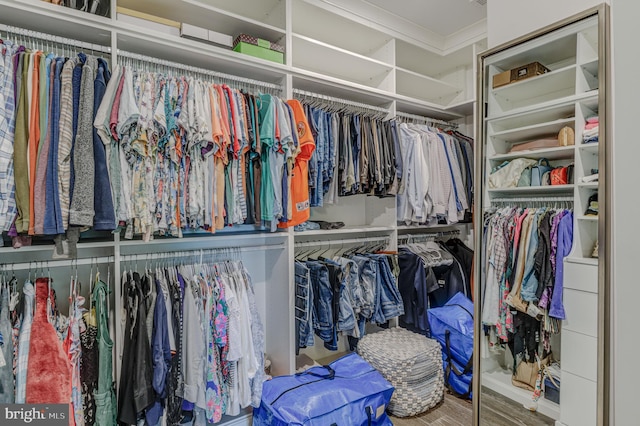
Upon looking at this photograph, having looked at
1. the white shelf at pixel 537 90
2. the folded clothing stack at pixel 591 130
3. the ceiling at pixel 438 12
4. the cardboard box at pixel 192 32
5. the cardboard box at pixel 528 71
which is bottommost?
the folded clothing stack at pixel 591 130

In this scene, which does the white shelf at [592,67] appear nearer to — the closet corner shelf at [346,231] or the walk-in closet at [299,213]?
the walk-in closet at [299,213]

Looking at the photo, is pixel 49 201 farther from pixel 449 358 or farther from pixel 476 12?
pixel 476 12

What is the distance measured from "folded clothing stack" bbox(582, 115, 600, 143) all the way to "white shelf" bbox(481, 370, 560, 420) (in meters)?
0.75

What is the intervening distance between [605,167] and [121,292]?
1.89 m

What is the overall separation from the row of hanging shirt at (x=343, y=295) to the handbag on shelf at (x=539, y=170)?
1400 millimetres

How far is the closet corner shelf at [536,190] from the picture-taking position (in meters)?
0.98

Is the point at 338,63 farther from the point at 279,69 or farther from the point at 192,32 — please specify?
the point at 192,32

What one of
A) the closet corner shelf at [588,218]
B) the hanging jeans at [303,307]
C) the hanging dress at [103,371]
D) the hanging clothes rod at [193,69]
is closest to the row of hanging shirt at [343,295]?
the hanging jeans at [303,307]

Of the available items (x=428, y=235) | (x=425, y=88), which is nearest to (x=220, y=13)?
(x=425, y=88)

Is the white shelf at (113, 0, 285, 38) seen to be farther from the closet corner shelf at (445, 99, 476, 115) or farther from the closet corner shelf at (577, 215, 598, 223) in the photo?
the closet corner shelf at (577, 215, 598, 223)

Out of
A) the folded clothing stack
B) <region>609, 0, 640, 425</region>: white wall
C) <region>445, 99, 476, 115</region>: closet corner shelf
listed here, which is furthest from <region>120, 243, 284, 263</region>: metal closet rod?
<region>445, 99, 476, 115</region>: closet corner shelf

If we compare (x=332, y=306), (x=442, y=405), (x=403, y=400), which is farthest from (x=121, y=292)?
(x=442, y=405)

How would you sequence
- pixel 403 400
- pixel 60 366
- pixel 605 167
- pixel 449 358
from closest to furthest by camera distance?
pixel 605 167, pixel 60 366, pixel 403 400, pixel 449 358

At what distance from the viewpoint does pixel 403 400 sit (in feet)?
6.68
